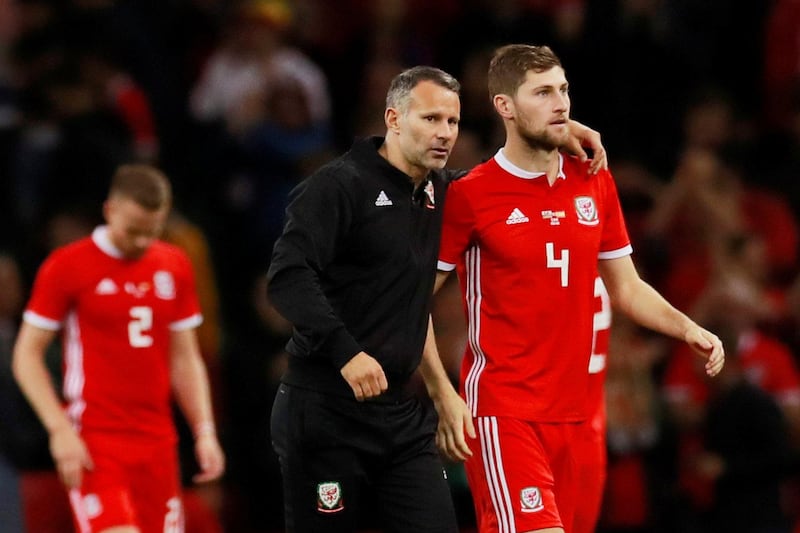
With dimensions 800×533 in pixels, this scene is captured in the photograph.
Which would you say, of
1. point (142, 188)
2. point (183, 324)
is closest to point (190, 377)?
point (183, 324)

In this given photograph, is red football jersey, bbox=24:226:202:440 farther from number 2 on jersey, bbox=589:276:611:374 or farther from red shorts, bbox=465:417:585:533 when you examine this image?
number 2 on jersey, bbox=589:276:611:374

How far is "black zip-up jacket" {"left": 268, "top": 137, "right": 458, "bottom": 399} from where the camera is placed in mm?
6512

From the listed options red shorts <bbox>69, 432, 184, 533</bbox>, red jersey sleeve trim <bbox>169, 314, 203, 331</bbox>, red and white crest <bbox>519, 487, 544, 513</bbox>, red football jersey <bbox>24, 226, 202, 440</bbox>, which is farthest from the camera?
red jersey sleeve trim <bbox>169, 314, 203, 331</bbox>

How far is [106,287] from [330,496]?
1.97 metres

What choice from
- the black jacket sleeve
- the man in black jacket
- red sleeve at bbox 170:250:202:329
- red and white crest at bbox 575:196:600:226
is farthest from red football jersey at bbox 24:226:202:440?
red and white crest at bbox 575:196:600:226

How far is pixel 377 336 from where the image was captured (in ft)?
22.0

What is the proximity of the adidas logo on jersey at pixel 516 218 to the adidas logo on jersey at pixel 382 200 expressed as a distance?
2.04 ft

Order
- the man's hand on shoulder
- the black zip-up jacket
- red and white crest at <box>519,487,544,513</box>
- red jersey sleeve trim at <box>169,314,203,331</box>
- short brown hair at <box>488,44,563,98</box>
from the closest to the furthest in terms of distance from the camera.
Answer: the man's hand on shoulder, the black zip-up jacket, red and white crest at <box>519,487,544,513</box>, short brown hair at <box>488,44,563,98</box>, red jersey sleeve trim at <box>169,314,203,331</box>

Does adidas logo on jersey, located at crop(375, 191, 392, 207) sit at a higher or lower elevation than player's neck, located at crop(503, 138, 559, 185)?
lower

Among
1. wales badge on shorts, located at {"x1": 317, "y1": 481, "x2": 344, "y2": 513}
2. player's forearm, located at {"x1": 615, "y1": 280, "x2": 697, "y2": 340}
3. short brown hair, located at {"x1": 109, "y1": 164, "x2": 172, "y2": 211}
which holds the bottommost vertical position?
wales badge on shorts, located at {"x1": 317, "y1": 481, "x2": 344, "y2": 513}

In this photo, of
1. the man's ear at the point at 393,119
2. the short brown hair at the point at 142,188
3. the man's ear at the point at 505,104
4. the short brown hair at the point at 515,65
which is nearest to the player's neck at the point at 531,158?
the man's ear at the point at 505,104

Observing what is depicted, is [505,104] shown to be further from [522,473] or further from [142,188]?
[142,188]

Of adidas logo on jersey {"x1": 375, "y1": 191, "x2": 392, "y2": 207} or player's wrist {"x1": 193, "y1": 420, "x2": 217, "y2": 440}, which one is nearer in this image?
adidas logo on jersey {"x1": 375, "y1": 191, "x2": 392, "y2": 207}

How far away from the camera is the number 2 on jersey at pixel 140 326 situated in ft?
26.9
